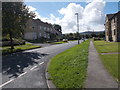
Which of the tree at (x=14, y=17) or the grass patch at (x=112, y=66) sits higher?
the tree at (x=14, y=17)

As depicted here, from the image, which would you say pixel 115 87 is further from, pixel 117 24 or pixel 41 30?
pixel 41 30

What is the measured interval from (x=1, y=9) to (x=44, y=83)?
15825 millimetres

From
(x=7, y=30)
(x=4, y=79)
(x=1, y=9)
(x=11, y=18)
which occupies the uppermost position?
(x=1, y=9)

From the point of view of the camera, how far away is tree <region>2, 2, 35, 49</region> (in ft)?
59.5

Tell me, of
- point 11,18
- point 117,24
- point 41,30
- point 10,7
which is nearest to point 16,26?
point 11,18

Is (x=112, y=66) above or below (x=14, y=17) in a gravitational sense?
below

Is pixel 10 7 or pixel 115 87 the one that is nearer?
pixel 115 87

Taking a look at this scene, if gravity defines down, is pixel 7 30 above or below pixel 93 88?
above

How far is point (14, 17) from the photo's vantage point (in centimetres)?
1884

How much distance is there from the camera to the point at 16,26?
61.2 feet

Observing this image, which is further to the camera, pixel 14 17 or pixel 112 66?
pixel 14 17

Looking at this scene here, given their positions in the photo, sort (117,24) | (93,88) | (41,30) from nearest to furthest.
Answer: (93,88)
(117,24)
(41,30)

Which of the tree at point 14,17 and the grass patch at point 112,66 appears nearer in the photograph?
the grass patch at point 112,66

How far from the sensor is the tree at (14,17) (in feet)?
59.5
